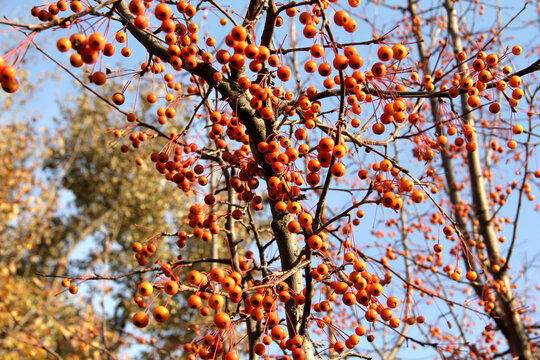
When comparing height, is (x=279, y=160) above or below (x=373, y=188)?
above

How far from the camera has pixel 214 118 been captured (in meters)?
2.22

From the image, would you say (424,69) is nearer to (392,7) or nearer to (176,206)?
(392,7)

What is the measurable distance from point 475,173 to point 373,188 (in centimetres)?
391

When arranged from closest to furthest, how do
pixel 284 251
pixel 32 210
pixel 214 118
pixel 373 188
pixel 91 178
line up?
1. pixel 373 188
2. pixel 284 251
3. pixel 214 118
4. pixel 32 210
5. pixel 91 178

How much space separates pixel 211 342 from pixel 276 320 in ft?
1.36

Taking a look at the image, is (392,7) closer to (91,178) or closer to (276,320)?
(276,320)

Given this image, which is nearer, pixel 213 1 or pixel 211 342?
pixel 211 342

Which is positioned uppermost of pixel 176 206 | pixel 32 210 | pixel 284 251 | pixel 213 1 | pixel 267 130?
pixel 176 206

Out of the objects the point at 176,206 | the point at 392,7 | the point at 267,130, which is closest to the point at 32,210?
the point at 176,206

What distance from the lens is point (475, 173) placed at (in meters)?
5.10

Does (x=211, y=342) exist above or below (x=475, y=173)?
below

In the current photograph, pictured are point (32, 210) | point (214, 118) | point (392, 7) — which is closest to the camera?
point (214, 118)

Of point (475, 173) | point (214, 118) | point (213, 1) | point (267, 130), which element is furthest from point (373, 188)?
point (475, 173)

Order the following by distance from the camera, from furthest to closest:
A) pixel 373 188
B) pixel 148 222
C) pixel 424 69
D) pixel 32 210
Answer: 1. pixel 148 222
2. pixel 32 210
3. pixel 424 69
4. pixel 373 188
